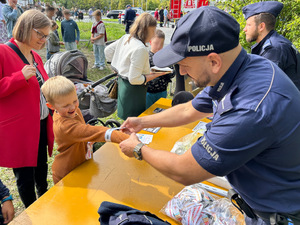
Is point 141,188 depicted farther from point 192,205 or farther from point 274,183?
point 274,183

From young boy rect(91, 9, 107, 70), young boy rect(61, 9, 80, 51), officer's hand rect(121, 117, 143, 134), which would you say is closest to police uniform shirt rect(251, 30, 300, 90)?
officer's hand rect(121, 117, 143, 134)

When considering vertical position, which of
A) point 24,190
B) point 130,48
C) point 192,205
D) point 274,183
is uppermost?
point 130,48

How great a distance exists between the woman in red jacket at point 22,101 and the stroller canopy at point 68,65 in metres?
1.48

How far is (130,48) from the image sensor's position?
2.93 metres

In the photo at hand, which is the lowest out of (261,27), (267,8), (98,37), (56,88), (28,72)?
(98,37)

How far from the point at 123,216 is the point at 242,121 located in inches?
28.6

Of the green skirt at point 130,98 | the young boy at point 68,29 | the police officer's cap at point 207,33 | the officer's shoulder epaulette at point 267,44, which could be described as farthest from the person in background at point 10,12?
the police officer's cap at point 207,33

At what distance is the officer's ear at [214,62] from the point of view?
3.63ft

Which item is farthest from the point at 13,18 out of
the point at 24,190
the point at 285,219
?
the point at 285,219

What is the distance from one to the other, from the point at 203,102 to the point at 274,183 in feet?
2.65

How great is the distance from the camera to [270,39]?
9.77 ft

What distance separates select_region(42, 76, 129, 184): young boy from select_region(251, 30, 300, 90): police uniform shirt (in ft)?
7.36

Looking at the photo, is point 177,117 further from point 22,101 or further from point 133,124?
point 22,101

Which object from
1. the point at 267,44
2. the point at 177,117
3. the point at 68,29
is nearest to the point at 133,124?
the point at 177,117
